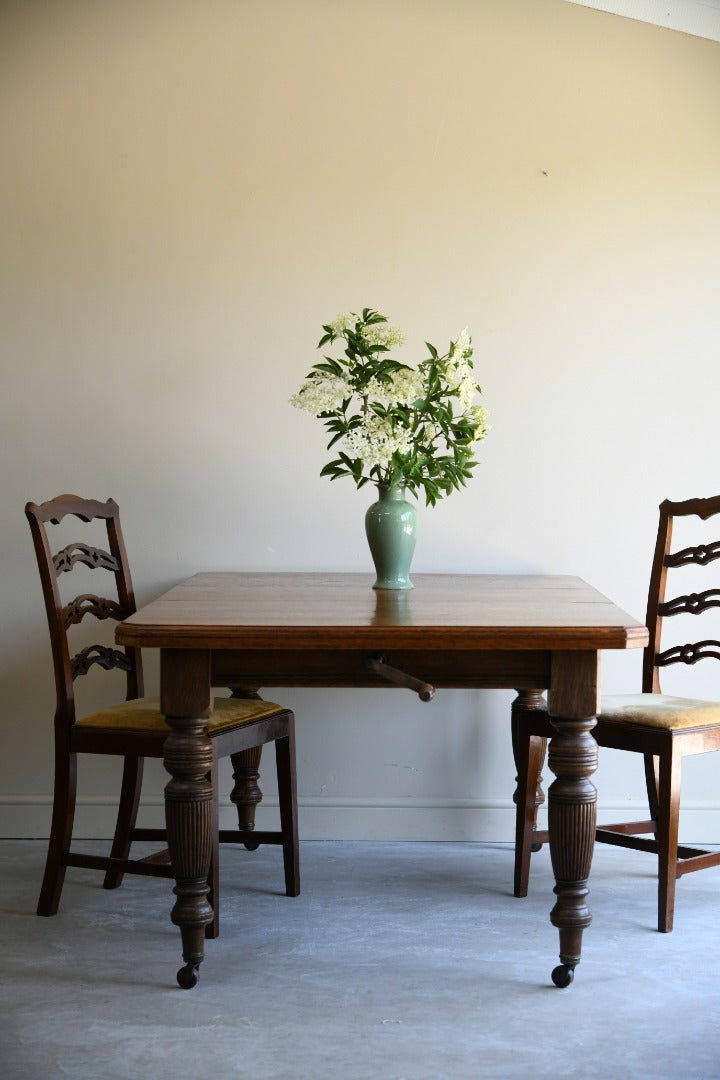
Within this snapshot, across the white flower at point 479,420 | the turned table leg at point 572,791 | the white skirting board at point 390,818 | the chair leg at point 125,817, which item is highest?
the white flower at point 479,420

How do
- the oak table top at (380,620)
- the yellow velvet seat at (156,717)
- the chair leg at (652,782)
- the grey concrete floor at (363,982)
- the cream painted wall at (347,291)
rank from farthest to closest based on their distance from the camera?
the cream painted wall at (347,291)
the chair leg at (652,782)
the yellow velvet seat at (156,717)
the oak table top at (380,620)
the grey concrete floor at (363,982)

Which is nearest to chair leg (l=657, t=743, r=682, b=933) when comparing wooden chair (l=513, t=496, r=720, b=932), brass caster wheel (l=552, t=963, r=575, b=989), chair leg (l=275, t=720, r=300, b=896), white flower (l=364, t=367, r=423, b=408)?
wooden chair (l=513, t=496, r=720, b=932)

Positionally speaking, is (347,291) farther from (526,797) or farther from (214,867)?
(214,867)

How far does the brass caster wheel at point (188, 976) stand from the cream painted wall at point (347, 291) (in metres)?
1.16

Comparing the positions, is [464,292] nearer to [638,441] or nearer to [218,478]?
[638,441]

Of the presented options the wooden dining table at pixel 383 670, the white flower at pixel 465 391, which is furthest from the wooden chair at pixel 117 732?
the white flower at pixel 465 391

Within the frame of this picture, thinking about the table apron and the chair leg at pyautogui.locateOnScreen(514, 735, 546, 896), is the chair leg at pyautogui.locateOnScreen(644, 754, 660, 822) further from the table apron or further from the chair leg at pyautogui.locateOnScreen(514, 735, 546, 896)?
the table apron

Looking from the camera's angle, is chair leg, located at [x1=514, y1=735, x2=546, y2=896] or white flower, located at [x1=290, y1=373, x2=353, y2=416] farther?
chair leg, located at [x1=514, y1=735, x2=546, y2=896]

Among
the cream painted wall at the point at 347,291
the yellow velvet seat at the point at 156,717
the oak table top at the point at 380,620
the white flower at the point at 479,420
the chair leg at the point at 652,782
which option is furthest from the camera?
the cream painted wall at the point at 347,291

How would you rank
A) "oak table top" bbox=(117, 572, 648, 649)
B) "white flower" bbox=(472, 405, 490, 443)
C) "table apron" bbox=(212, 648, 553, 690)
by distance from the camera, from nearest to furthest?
"oak table top" bbox=(117, 572, 648, 649) → "table apron" bbox=(212, 648, 553, 690) → "white flower" bbox=(472, 405, 490, 443)

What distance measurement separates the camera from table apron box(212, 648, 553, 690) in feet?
7.66

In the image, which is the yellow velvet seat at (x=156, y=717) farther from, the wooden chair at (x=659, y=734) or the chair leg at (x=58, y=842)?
the wooden chair at (x=659, y=734)

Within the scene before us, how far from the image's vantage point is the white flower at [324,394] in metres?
2.69

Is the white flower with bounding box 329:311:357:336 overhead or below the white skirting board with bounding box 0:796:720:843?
overhead
